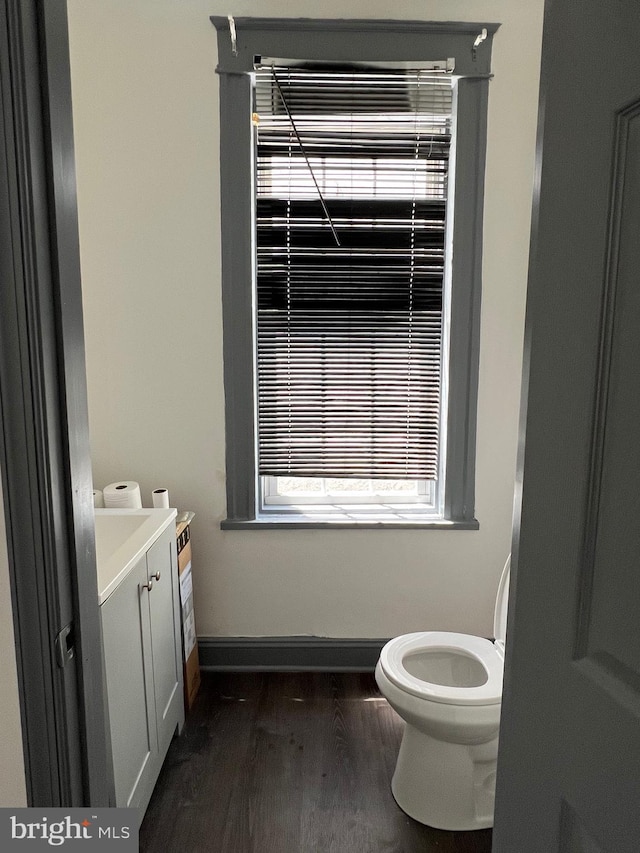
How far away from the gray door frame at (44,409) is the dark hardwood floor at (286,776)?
1.06m

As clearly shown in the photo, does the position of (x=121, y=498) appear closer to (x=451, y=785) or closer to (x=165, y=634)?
(x=165, y=634)

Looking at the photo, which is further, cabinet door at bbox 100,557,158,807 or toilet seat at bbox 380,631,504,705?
toilet seat at bbox 380,631,504,705

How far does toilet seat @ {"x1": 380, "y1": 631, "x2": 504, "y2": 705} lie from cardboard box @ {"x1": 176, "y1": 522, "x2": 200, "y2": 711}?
802 millimetres

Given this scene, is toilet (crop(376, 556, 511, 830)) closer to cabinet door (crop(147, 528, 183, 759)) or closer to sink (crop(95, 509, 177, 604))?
cabinet door (crop(147, 528, 183, 759))

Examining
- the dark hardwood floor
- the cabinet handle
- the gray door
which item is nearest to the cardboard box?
the dark hardwood floor

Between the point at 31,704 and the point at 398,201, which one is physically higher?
the point at 398,201

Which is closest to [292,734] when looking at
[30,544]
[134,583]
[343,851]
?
[343,851]

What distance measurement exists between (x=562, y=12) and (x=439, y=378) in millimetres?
1912

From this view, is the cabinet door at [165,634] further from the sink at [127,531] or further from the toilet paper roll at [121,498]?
the toilet paper roll at [121,498]

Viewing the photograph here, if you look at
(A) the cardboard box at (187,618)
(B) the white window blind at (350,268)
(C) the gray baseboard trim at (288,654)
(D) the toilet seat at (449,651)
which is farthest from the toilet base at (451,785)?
(B) the white window blind at (350,268)

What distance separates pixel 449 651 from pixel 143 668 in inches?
39.0

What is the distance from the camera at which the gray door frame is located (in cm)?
84

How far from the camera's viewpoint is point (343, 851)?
1.80 meters

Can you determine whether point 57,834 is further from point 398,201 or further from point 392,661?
point 398,201
